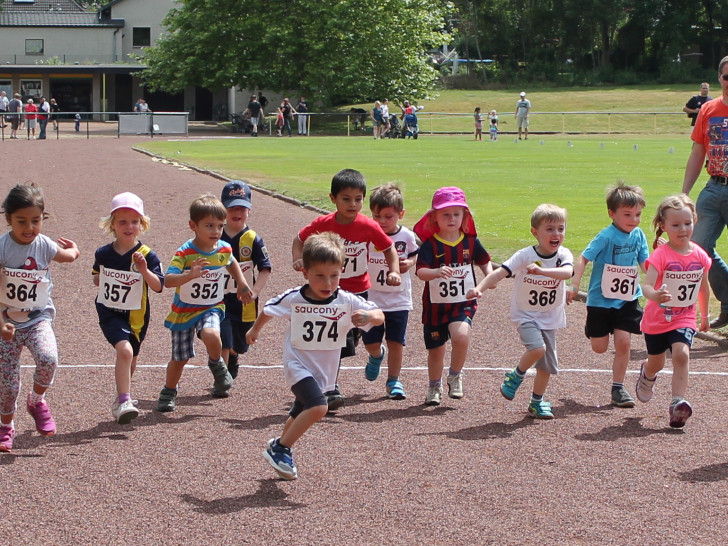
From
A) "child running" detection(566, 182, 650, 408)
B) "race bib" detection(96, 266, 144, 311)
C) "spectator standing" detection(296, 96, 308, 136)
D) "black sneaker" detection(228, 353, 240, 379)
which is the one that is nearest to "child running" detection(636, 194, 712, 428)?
"child running" detection(566, 182, 650, 408)

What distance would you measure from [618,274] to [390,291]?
169 cm

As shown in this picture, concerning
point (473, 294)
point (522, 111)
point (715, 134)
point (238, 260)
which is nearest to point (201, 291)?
point (238, 260)

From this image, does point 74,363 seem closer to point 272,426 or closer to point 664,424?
point 272,426

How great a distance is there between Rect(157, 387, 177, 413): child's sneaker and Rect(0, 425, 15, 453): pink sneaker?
107 cm

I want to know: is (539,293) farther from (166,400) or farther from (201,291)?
(166,400)

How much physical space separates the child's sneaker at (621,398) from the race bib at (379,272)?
1.76m

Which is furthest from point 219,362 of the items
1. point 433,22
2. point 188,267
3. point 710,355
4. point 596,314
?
point 433,22

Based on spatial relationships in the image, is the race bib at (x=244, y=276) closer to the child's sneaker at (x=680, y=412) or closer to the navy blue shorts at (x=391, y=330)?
the navy blue shorts at (x=391, y=330)

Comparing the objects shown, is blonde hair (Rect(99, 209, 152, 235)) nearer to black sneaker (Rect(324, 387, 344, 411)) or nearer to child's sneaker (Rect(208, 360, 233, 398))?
child's sneaker (Rect(208, 360, 233, 398))

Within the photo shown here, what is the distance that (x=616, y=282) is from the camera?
7.85 meters

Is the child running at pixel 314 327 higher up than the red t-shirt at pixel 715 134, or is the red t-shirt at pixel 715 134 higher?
the red t-shirt at pixel 715 134

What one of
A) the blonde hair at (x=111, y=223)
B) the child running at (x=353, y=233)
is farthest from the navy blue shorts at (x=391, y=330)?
the blonde hair at (x=111, y=223)

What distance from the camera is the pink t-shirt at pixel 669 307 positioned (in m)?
7.27

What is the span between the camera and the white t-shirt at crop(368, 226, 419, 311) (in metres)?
8.14
